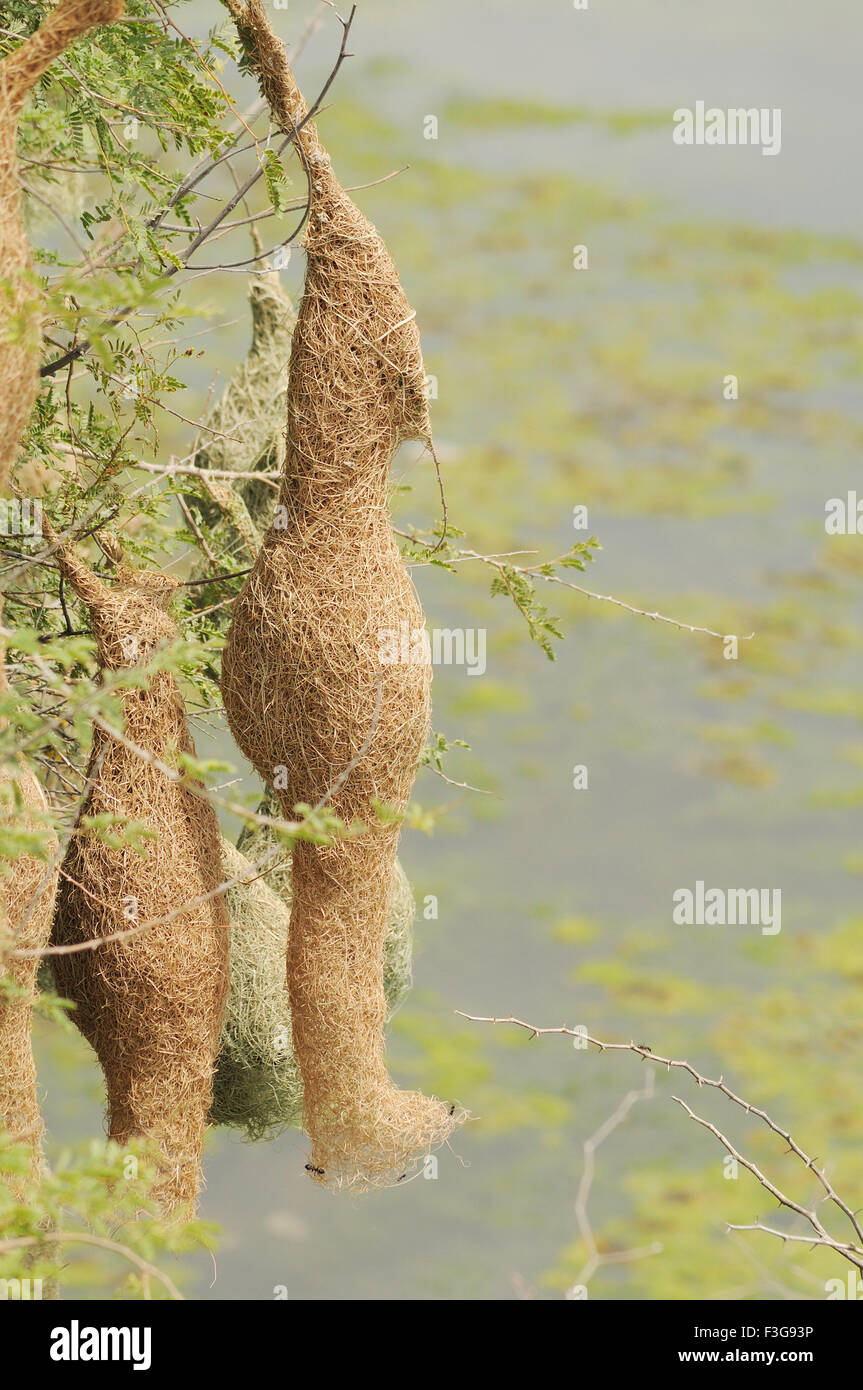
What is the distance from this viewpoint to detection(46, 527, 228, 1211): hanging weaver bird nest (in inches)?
63.1

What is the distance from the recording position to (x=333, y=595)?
159 centimetres

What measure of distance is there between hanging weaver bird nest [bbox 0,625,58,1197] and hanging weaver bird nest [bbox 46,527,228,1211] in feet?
0.25

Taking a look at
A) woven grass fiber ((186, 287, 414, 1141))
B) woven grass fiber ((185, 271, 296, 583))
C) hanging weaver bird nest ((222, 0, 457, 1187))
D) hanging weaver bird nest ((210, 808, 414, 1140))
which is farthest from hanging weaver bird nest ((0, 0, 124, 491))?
woven grass fiber ((185, 271, 296, 583))

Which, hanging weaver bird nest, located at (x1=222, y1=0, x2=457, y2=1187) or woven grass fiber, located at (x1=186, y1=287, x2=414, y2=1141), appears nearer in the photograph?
hanging weaver bird nest, located at (x1=222, y1=0, x2=457, y2=1187)

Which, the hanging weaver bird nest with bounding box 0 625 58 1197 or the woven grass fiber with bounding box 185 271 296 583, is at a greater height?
the woven grass fiber with bounding box 185 271 296 583

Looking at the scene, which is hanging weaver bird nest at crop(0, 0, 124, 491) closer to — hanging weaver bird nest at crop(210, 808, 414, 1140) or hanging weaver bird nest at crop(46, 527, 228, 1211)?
hanging weaver bird nest at crop(46, 527, 228, 1211)

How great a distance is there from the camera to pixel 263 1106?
2182 mm

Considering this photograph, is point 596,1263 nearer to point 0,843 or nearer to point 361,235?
point 0,843

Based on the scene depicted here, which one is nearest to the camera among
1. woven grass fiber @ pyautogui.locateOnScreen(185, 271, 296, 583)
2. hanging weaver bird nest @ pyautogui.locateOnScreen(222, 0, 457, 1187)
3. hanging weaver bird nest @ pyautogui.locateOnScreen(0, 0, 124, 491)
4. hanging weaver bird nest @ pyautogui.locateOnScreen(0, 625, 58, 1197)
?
hanging weaver bird nest @ pyautogui.locateOnScreen(0, 0, 124, 491)

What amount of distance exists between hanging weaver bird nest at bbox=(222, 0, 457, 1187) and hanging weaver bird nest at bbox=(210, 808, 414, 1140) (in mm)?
284

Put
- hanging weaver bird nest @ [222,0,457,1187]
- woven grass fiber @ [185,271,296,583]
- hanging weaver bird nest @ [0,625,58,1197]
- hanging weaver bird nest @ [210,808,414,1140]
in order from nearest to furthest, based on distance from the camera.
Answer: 1. hanging weaver bird nest @ [0,625,58,1197]
2. hanging weaver bird nest @ [222,0,457,1187]
3. hanging weaver bird nest @ [210,808,414,1140]
4. woven grass fiber @ [185,271,296,583]

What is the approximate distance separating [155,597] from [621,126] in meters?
7.32

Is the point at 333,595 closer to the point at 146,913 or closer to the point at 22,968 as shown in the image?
the point at 146,913

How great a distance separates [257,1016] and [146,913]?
1.63 feet
